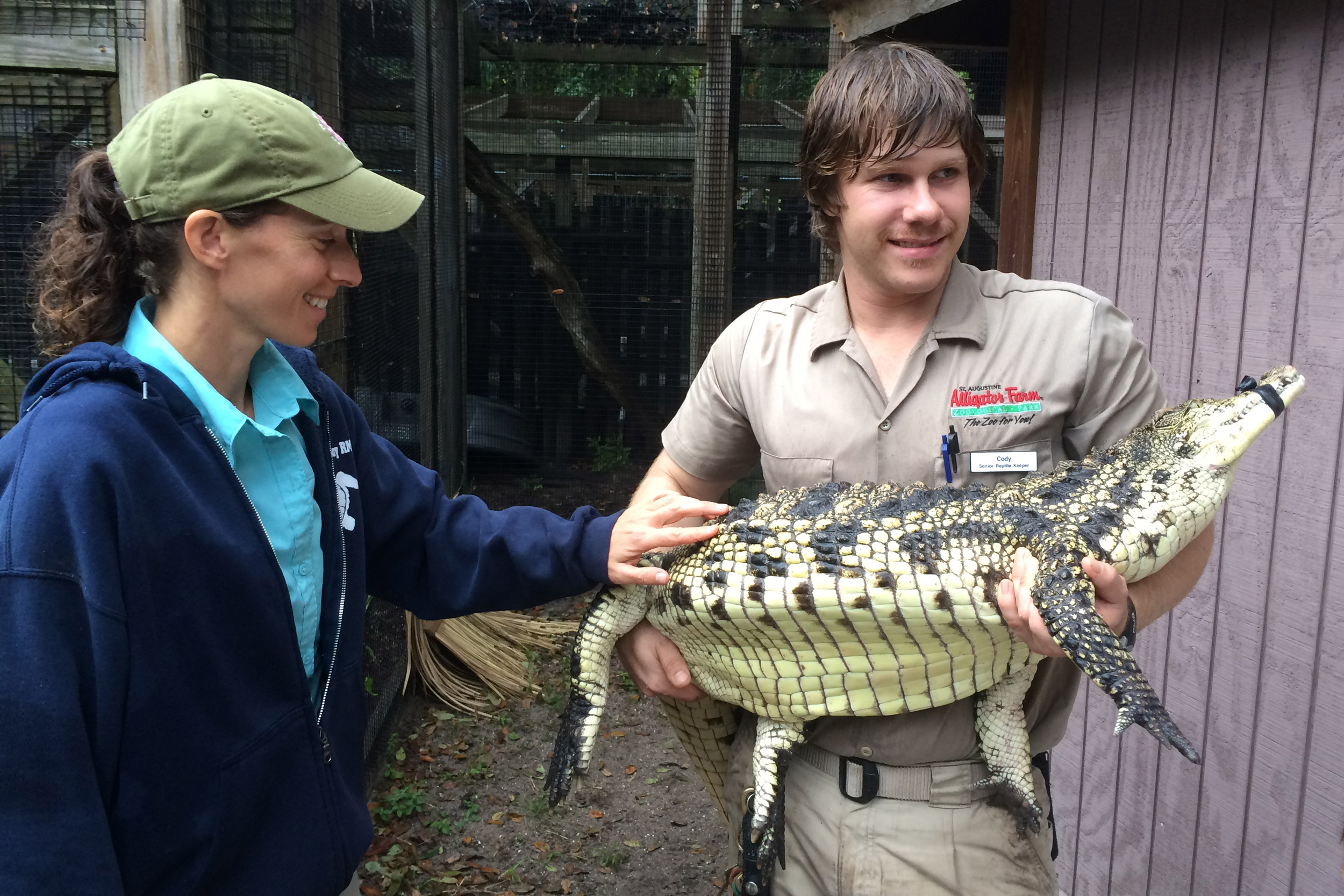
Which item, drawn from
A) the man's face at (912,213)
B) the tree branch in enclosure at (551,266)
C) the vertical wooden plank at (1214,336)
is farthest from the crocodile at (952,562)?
the tree branch in enclosure at (551,266)

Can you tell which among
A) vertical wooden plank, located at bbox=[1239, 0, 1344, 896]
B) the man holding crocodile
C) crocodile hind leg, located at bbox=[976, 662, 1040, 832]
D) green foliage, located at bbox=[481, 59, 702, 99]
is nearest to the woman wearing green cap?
the man holding crocodile

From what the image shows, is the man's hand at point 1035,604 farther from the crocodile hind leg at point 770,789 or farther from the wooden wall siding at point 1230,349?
the wooden wall siding at point 1230,349

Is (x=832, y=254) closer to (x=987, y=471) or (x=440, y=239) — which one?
(x=440, y=239)

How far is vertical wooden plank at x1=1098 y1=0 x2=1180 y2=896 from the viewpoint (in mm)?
2496

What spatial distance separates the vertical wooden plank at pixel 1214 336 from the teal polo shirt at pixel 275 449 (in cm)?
204

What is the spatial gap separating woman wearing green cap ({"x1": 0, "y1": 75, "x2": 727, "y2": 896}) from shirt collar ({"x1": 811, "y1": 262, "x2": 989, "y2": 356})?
1.30 ft

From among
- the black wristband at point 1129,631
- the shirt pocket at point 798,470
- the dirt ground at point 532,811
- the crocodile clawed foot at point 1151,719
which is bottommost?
the dirt ground at point 532,811

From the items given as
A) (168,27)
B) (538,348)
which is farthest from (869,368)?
(538,348)

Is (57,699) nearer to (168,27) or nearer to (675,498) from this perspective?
(675,498)

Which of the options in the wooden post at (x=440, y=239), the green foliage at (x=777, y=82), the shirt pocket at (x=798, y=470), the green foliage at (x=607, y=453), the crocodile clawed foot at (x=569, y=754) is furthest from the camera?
the green foliage at (x=607, y=453)

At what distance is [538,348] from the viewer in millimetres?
6062

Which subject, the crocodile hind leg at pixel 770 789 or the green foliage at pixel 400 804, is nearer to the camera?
the crocodile hind leg at pixel 770 789

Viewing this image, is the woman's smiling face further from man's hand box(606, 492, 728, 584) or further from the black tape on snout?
the black tape on snout

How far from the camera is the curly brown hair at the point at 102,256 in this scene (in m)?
1.45
